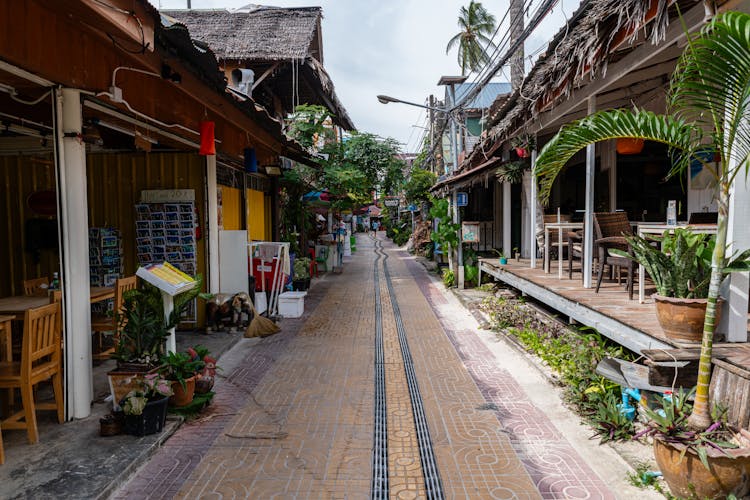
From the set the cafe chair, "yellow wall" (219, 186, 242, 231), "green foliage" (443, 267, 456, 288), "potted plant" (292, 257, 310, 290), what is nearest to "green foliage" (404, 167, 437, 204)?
the cafe chair

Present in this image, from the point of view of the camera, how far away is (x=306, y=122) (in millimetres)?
11484

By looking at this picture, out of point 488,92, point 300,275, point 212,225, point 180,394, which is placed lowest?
point 180,394

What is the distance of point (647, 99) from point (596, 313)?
420 centimetres

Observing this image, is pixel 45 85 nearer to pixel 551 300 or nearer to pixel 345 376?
pixel 345 376

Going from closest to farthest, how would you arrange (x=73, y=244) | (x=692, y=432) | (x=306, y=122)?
(x=692, y=432) < (x=73, y=244) < (x=306, y=122)

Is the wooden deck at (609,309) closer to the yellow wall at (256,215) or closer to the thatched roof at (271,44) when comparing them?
the yellow wall at (256,215)

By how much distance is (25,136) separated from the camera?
20.4 feet

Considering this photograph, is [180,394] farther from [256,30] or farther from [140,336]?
[256,30]

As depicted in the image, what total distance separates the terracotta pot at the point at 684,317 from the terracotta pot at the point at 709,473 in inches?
36.3

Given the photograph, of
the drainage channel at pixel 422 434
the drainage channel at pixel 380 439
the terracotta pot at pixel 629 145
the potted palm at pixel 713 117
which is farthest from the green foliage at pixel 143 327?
the terracotta pot at pixel 629 145

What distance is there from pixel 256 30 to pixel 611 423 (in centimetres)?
1174

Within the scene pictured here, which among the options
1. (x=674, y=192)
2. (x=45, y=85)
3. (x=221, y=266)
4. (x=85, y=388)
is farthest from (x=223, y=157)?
(x=674, y=192)

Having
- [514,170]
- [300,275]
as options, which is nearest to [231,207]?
[300,275]

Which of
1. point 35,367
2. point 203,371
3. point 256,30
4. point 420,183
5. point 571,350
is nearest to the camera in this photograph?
point 35,367
